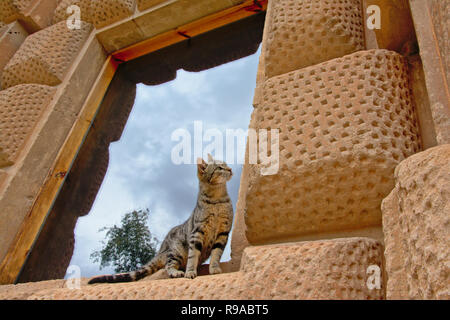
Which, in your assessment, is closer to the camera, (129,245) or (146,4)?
(129,245)

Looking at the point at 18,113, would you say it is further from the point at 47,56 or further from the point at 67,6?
the point at 67,6

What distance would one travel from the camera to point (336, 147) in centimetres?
99

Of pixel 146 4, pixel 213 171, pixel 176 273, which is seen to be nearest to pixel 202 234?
pixel 176 273

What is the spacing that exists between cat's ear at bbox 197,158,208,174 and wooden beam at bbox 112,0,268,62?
131cm

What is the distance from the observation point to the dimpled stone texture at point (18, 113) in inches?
80.0

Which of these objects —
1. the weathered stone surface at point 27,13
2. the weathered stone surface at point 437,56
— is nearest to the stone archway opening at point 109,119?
the weathered stone surface at point 27,13

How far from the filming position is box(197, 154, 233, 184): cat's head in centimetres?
154

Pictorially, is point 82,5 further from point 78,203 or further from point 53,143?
point 78,203

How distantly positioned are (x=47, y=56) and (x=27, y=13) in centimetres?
68

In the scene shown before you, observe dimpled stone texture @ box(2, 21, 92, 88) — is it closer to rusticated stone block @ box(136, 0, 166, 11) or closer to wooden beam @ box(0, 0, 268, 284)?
wooden beam @ box(0, 0, 268, 284)

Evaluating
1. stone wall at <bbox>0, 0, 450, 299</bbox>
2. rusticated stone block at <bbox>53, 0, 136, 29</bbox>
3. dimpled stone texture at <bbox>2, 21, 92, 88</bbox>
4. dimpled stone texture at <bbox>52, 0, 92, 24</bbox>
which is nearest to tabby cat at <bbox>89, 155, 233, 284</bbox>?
stone wall at <bbox>0, 0, 450, 299</bbox>
